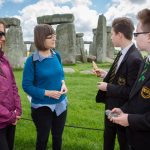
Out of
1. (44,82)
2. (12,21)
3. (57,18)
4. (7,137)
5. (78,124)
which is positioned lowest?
(78,124)

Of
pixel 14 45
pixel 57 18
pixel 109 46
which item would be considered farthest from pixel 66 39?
pixel 109 46

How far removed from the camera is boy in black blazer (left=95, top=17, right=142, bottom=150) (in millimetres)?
3705

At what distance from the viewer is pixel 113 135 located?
405 cm

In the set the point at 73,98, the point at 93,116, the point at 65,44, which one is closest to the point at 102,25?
the point at 65,44

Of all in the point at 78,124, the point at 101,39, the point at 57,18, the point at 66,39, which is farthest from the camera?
the point at 101,39

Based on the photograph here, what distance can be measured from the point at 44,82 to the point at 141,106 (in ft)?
5.16

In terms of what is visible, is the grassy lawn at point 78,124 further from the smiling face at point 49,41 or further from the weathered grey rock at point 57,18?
the weathered grey rock at point 57,18

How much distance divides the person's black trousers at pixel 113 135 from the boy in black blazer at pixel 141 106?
944 mm

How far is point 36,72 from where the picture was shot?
4.11 metres

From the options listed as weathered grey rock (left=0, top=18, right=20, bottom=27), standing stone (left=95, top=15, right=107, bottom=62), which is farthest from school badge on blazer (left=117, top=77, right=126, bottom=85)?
standing stone (left=95, top=15, right=107, bottom=62)

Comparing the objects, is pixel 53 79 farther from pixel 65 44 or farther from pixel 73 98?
pixel 65 44

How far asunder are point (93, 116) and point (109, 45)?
762 inches

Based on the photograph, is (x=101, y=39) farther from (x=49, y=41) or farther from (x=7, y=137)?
(x=7, y=137)

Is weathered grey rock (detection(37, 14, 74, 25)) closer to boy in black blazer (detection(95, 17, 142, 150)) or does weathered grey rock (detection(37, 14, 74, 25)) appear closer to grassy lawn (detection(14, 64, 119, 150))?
grassy lawn (detection(14, 64, 119, 150))
